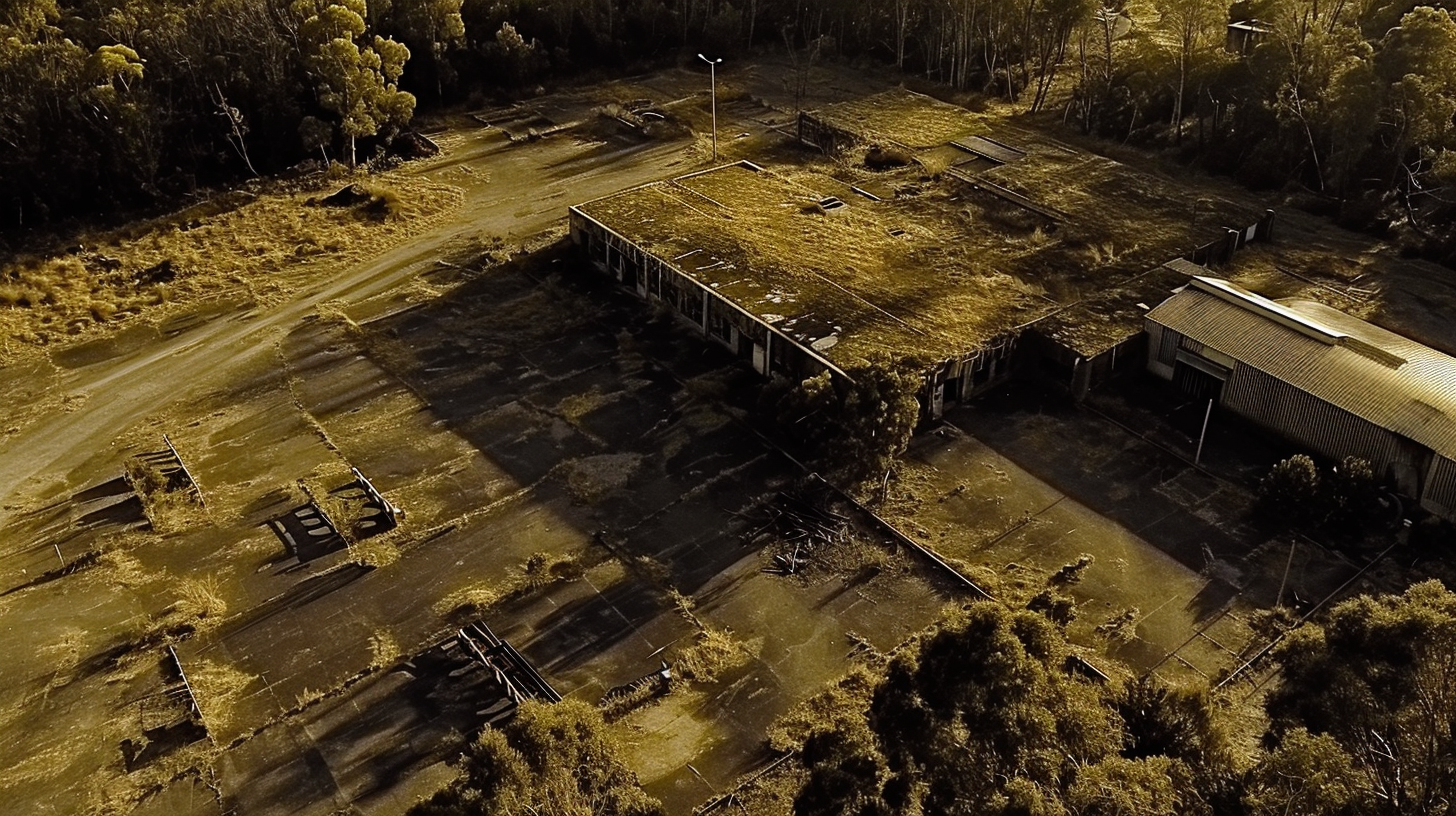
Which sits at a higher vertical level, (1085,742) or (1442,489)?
(1085,742)

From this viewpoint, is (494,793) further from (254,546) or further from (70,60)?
(70,60)

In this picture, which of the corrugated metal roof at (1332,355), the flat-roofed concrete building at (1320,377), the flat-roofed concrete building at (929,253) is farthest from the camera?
the flat-roofed concrete building at (929,253)

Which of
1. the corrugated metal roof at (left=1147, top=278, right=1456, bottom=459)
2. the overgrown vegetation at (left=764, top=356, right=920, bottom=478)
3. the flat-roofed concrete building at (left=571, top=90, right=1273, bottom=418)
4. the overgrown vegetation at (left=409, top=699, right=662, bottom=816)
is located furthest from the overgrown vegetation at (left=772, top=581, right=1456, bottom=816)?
the flat-roofed concrete building at (left=571, top=90, right=1273, bottom=418)

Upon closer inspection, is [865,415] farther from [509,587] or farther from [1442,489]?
[1442,489]

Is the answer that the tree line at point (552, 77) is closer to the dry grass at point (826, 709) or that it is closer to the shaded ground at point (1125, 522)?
the shaded ground at point (1125, 522)

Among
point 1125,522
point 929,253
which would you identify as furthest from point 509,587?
point 929,253

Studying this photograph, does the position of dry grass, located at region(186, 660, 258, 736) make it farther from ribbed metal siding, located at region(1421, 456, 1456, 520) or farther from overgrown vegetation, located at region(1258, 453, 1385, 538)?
ribbed metal siding, located at region(1421, 456, 1456, 520)

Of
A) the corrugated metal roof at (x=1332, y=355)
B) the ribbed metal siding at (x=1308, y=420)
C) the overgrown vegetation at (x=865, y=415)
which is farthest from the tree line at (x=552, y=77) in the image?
the overgrown vegetation at (x=865, y=415)
